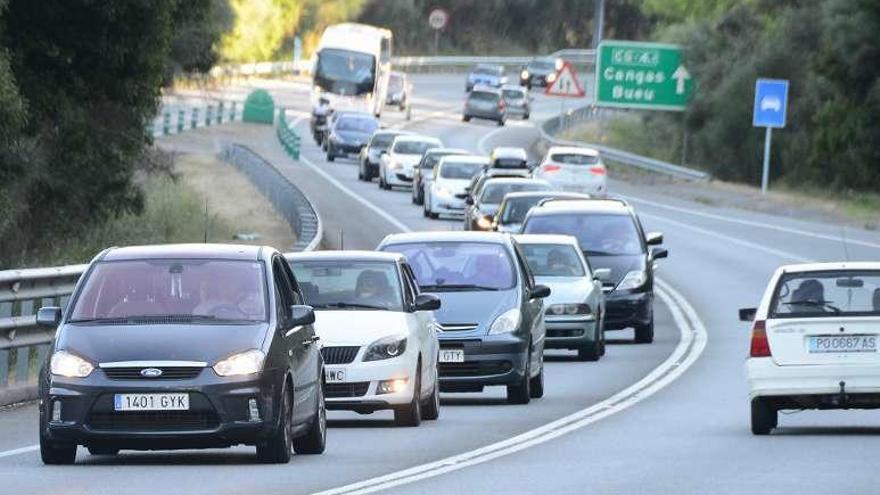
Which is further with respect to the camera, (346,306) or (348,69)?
(348,69)

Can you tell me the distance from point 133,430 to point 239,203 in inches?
1640

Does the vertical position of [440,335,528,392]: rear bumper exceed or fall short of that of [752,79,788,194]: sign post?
it exceeds it

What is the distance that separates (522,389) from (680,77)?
178 feet

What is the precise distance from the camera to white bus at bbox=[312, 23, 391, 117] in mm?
88562

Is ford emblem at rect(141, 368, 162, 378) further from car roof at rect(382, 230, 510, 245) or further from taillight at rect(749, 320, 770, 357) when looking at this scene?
car roof at rect(382, 230, 510, 245)

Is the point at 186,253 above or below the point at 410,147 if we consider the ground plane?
above

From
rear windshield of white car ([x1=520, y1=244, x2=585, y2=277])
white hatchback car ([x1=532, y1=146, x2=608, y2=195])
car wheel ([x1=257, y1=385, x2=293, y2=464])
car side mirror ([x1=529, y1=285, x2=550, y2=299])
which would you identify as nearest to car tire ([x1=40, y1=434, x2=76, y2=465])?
car wheel ([x1=257, y1=385, x2=293, y2=464])

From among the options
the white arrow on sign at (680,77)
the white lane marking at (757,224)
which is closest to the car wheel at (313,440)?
the white lane marking at (757,224)

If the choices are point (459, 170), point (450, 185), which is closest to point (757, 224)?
point (459, 170)

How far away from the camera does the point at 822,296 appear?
718 inches

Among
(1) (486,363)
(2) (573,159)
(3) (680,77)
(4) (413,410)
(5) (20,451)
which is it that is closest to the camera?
(5) (20,451)

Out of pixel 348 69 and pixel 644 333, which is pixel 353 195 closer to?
pixel 348 69

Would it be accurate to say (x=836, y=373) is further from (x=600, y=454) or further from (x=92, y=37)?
(x=92, y=37)

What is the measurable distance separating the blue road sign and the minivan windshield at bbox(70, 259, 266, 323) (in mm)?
51647
